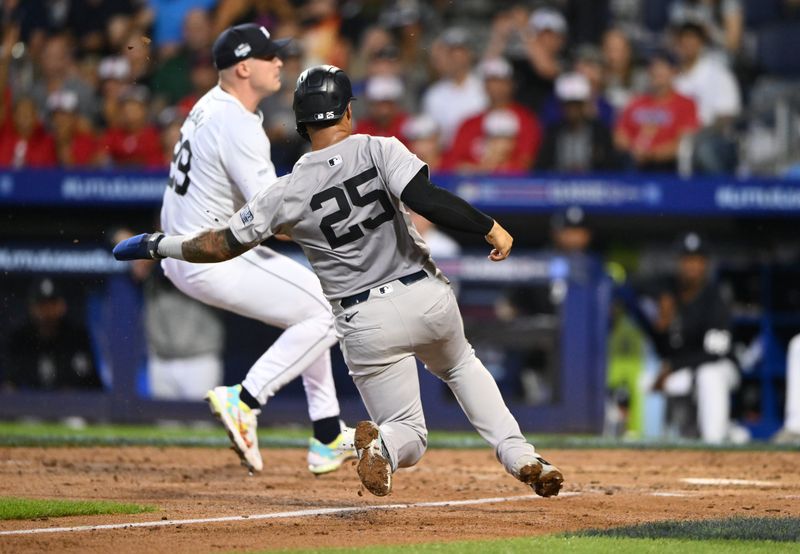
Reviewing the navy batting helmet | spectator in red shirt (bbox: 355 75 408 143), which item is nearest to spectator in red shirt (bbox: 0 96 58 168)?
spectator in red shirt (bbox: 355 75 408 143)

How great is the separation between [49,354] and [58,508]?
547 centimetres

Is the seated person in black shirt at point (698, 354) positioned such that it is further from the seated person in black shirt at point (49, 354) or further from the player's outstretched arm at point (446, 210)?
the player's outstretched arm at point (446, 210)

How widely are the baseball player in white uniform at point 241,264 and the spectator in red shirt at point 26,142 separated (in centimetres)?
575

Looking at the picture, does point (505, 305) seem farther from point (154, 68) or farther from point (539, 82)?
point (154, 68)

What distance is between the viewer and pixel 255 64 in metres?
6.69

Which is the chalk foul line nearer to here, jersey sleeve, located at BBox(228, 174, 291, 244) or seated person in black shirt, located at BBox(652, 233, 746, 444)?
jersey sleeve, located at BBox(228, 174, 291, 244)

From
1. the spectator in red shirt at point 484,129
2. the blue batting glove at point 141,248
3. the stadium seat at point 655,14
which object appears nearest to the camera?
the blue batting glove at point 141,248

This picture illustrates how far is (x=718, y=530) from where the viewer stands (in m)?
4.92

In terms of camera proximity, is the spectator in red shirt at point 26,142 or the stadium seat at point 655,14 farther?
the stadium seat at point 655,14

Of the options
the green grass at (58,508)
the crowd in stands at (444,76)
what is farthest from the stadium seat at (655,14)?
the green grass at (58,508)

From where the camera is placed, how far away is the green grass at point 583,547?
4430 mm

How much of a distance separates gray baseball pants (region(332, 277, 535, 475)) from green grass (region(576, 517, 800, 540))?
1.61 ft

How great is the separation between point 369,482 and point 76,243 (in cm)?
674

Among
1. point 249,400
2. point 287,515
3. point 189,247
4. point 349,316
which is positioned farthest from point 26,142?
point 349,316
